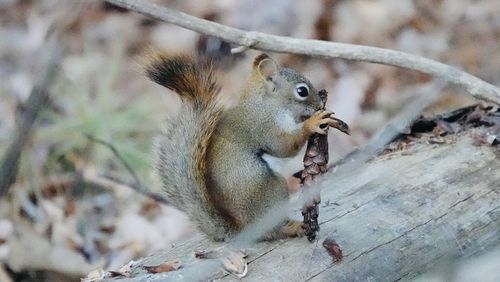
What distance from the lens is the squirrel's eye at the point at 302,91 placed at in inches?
86.0

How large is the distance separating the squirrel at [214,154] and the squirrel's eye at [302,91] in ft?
0.40

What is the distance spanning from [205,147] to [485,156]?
2.41 feet

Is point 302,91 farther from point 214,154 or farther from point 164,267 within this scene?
point 164,267

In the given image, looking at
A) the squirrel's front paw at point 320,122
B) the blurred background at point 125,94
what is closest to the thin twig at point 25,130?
the squirrel's front paw at point 320,122

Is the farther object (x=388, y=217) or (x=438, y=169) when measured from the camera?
(x=438, y=169)

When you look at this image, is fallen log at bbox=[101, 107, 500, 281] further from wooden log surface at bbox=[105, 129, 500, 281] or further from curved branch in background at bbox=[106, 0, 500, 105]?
curved branch in background at bbox=[106, 0, 500, 105]

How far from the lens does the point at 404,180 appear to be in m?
2.18

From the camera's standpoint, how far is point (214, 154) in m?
1.99

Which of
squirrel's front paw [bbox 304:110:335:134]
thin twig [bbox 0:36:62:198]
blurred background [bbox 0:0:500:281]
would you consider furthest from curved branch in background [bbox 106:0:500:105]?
thin twig [bbox 0:36:62:198]

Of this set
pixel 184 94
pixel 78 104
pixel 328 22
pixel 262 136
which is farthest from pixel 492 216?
pixel 328 22

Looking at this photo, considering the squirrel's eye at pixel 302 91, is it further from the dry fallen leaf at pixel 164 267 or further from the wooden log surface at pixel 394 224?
the dry fallen leaf at pixel 164 267

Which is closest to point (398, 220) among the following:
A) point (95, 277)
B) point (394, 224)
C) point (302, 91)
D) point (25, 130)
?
point (394, 224)

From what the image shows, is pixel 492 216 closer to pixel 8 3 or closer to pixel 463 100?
pixel 463 100

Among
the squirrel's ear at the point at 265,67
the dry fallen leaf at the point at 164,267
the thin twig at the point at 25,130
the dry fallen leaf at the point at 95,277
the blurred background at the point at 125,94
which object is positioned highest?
the blurred background at the point at 125,94
